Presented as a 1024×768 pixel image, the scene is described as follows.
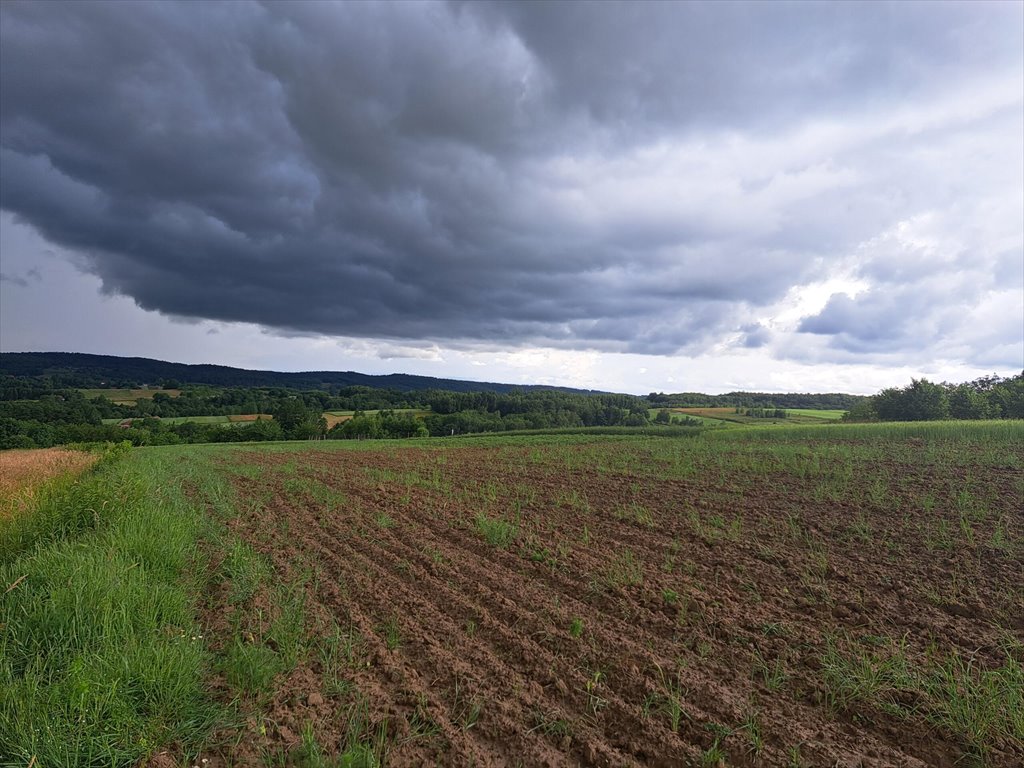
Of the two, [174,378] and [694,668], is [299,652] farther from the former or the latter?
[174,378]

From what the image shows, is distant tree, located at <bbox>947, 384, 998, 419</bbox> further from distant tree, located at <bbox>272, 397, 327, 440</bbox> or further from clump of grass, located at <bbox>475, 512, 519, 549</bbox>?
distant tree, located at <bbox>272, 397, 327, 440</bbox>

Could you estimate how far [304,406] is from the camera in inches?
3342

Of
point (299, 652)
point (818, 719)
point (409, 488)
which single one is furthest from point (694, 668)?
point (409, 488)

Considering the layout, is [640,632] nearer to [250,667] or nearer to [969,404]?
[250,667]

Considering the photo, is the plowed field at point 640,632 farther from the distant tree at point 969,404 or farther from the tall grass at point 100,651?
the distant tree at point 969,404

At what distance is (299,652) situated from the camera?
420cm

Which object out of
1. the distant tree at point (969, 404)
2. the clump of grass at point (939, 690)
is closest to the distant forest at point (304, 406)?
the distant tree at point (969, 404)

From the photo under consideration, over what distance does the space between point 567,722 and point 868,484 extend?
43.1ft

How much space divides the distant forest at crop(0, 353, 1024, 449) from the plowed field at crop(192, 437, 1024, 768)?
39.7 m

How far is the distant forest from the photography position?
183 feet

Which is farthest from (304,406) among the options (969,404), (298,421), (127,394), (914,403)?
(969,404)

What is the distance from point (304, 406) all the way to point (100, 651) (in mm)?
88234

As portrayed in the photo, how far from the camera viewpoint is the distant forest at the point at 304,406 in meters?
55.8

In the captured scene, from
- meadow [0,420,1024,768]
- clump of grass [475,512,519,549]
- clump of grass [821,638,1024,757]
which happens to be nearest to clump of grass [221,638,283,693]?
meadow [0,420,1024,768]
